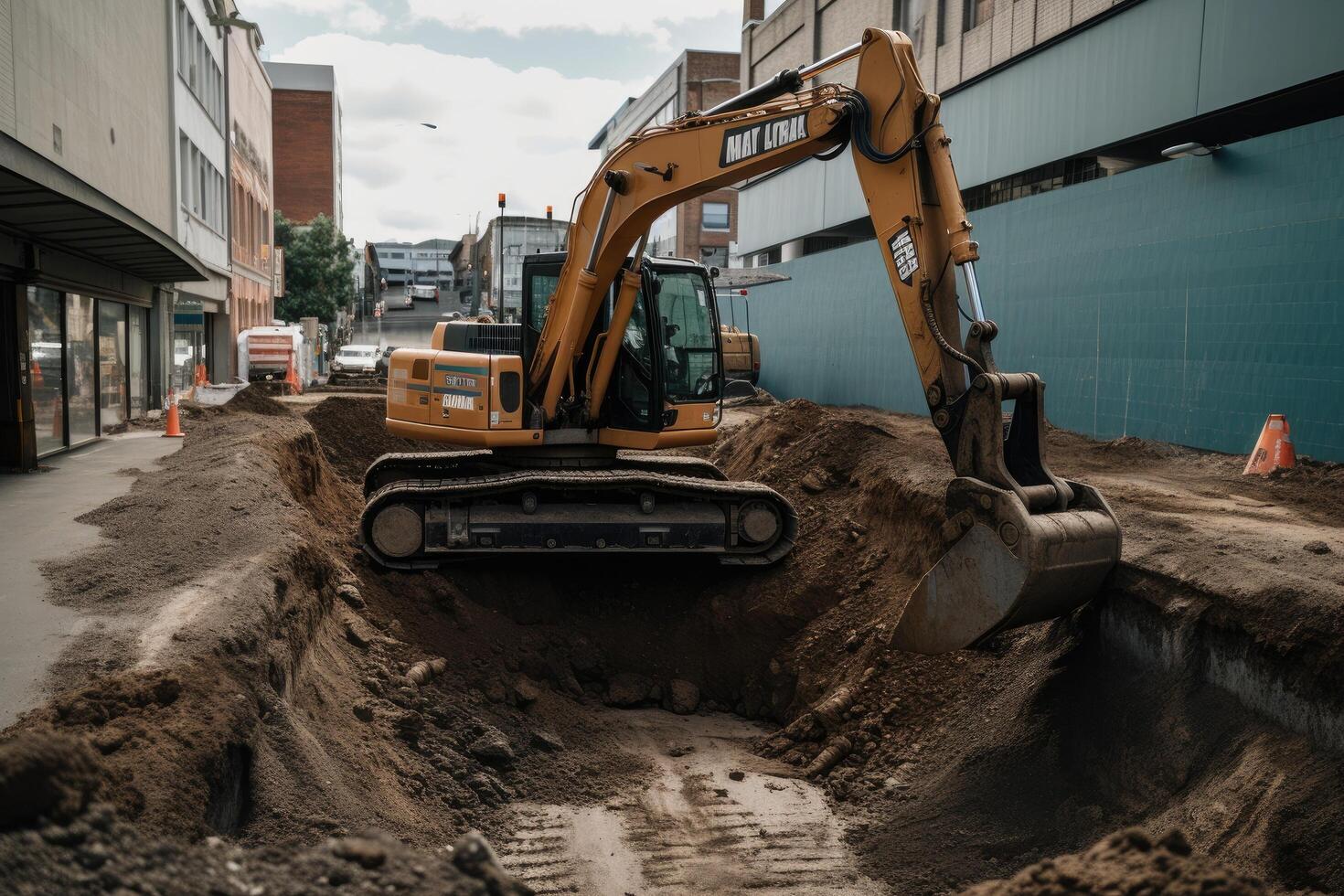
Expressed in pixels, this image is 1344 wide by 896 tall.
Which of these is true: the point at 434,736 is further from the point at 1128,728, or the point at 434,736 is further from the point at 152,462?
the point at 152,462

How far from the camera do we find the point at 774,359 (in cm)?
2889

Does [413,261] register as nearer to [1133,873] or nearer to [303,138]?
[303,138]

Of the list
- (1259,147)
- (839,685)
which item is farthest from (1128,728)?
(1259,147)

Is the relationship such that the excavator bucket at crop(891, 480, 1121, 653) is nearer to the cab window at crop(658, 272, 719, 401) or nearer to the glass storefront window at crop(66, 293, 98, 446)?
the cab window at crop(658, 272, 719, 401)

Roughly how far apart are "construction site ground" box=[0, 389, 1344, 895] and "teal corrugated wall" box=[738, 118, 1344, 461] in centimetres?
147

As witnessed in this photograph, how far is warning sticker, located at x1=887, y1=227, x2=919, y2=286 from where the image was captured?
6.62m

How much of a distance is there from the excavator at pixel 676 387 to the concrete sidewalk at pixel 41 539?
2.45 meters

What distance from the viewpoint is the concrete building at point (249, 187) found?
31.4m

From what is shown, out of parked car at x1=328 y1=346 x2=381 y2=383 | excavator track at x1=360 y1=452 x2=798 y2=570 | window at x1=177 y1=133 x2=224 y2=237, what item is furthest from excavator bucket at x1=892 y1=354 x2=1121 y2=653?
parked car at x1=328 y1=346 x2=381 y2=383

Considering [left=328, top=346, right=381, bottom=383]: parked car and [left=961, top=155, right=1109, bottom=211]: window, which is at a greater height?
[left=961, top=155, right=1109, bottom=211]: window

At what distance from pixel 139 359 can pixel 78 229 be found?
832 centimetres

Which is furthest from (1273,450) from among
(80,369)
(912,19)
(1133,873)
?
(912,19)

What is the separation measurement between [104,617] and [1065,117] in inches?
635

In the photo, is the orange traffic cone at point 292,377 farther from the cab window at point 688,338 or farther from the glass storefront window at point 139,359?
the cab window at point 688,338
